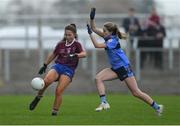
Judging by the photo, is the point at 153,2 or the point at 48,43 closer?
the point at 48,43

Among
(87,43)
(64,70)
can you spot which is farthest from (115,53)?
(87,43)

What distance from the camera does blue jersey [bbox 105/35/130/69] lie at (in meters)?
18.6

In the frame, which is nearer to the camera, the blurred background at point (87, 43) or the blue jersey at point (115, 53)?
the blue jersey at point (115, 53)

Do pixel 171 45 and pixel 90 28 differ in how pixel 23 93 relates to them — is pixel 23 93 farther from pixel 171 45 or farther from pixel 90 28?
pixel 90 28

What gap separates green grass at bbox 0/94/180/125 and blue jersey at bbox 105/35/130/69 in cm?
108

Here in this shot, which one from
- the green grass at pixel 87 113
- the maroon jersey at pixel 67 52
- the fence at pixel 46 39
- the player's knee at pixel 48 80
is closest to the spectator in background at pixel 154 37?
the fence at pixel 46 39

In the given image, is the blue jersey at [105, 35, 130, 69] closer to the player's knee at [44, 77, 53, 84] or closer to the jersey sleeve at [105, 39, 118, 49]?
the jersey sleeve at [105, 39, 118, 49]

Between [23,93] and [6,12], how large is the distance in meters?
5.63

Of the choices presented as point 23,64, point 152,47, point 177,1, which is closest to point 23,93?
point 23,64

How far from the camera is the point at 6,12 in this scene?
34.2 meters

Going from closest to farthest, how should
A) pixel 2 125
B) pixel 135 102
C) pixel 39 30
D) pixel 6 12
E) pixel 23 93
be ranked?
pixel 2 125 → pixel 135 102 → pixel 23 93 → pixel 39 30 → pixel 6 12

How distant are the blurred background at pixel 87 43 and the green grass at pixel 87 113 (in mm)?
5810

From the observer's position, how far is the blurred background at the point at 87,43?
30.1 meters

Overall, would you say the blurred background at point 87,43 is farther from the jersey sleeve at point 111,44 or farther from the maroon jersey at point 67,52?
the jersey sleeve at point 111,44
